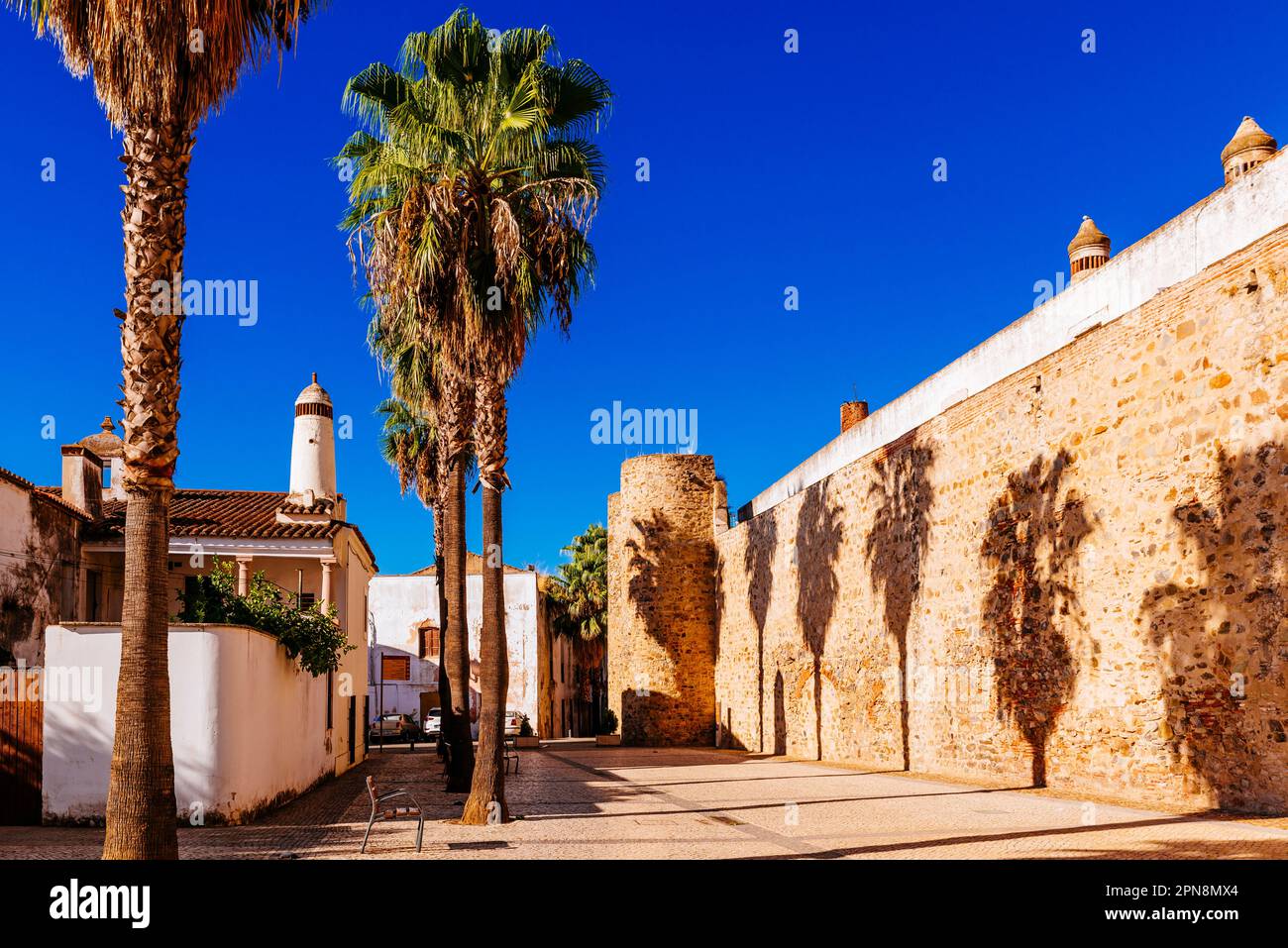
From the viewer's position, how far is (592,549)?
49938 mm

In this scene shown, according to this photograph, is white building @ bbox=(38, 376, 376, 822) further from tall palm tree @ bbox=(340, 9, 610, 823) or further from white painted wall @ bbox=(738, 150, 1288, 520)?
white painted wall @ bbox=(738, 150, 1288, 520)

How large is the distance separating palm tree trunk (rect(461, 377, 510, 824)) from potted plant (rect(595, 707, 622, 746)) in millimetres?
23143

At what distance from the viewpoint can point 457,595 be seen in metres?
19.9

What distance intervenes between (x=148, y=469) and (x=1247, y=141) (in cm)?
2210

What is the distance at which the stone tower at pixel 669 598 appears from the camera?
117 ft

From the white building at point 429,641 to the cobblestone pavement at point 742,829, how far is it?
26.1 metres

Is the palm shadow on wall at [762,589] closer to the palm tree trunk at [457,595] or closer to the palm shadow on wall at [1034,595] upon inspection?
the palm tree trunk at [457,595]

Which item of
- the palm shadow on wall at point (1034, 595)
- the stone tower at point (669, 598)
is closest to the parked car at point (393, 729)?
the stone tower at point (669, 598)

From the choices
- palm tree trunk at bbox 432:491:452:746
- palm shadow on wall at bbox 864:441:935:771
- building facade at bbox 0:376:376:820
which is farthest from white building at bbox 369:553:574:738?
palm shadow on wall at bbox 864:441:935:771

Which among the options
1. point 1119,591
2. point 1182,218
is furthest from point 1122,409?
point 1182,218
